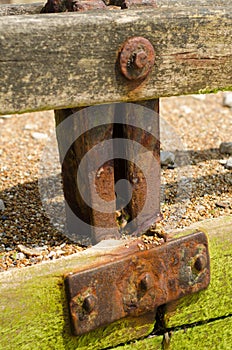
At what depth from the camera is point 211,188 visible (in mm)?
3084

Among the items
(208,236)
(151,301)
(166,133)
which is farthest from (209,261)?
(166,133)

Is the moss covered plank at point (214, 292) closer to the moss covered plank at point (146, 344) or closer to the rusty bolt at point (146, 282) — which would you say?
the moss covered plank at point (146, 344)

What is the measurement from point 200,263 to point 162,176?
1049mm

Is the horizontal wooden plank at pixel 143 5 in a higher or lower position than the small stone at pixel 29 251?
higher

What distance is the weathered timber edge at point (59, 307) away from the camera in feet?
6.99

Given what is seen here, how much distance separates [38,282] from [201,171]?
1.51m

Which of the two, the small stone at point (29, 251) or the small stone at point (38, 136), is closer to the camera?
the small stone at point (29, 251)

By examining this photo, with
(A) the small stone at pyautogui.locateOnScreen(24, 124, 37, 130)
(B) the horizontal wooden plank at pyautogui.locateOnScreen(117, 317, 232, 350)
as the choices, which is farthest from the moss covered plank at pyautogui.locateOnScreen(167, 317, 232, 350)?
(A) the small stone at pyautogui.locateOnScreen(24, 124, 37, 130)

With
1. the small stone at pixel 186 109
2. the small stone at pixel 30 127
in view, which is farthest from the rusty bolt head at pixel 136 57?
the small stone at pixel 186 109

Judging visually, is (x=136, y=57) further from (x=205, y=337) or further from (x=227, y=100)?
(x=227, y=100)

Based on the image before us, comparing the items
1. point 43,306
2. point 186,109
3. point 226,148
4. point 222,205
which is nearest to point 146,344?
point 43,306

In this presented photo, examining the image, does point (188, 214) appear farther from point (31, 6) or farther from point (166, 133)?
point (166, 133)

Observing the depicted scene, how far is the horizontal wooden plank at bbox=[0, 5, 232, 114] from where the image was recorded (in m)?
2.01

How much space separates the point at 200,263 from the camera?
2387mm
